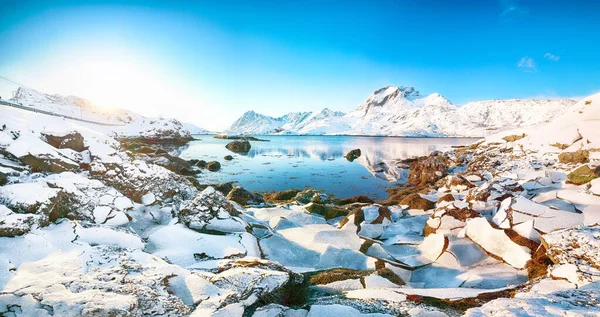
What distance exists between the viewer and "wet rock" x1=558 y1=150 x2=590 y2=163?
1379 centimetres

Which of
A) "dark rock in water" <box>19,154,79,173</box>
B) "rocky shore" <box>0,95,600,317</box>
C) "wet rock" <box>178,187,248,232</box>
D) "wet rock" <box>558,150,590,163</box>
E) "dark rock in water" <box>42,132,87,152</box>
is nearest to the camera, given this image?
"rocky shore" <box>0,95,600,317</box>

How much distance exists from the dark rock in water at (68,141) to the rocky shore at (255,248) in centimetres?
4

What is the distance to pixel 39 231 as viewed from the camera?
4.59 meters

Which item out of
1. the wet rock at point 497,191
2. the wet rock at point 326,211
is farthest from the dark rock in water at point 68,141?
the wet rock at point 497,191

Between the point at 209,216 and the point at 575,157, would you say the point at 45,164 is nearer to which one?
the point at 209,216

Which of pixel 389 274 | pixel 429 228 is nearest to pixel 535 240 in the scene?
pixel 429 228

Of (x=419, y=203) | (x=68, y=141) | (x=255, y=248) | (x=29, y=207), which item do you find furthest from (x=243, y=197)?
(x=29, y=207)

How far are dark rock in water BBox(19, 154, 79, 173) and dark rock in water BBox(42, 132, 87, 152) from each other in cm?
136

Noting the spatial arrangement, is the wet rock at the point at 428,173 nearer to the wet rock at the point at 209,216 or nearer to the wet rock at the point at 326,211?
the wet rock at the point at 326,211

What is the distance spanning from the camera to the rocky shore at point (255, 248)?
134 inches

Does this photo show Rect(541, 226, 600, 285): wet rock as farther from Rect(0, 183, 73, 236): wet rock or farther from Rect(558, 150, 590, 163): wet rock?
Rect(558, 150, 590, 163): wet rock

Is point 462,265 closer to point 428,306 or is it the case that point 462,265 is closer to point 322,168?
point 428,306

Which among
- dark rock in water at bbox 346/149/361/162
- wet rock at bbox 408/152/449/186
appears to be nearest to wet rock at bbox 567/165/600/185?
wet rock at bbox 408/152/449/186

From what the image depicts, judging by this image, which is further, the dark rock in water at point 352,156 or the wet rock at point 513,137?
the dark rock in water at point 352,156
